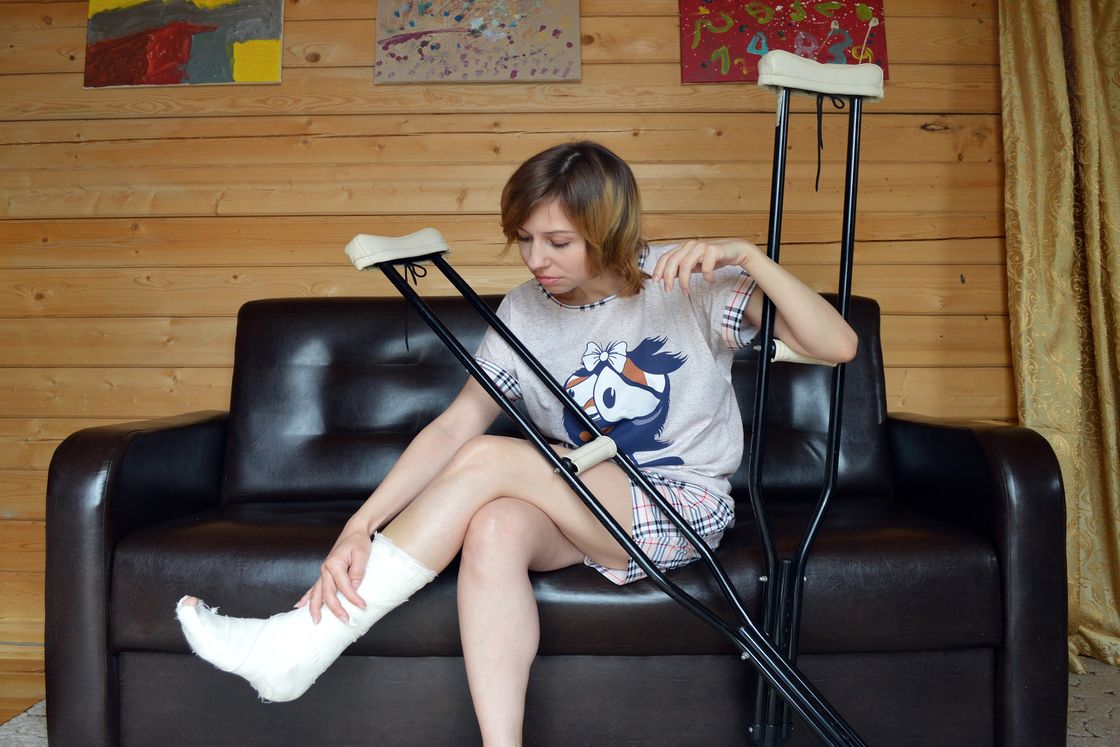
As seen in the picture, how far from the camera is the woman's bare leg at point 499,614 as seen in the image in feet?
4.07

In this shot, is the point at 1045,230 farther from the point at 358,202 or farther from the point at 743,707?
→ the point at 358,202

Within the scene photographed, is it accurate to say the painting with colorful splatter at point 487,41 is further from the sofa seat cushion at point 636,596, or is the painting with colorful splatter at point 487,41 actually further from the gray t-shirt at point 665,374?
the sofa seat cushion at point 636,596

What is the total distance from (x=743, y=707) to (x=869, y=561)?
11.7 inches

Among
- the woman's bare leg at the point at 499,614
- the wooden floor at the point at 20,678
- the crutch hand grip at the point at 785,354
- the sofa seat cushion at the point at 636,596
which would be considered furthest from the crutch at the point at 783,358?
the wooden floor at the point at 20,678

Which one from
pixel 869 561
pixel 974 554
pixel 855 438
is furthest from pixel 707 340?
pixel 855 438

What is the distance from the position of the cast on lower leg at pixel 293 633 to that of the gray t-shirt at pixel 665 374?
391mm

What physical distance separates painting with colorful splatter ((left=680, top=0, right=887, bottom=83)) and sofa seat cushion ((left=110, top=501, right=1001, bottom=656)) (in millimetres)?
1334

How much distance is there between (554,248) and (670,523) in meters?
0.44

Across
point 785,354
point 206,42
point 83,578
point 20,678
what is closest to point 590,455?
point 785,354

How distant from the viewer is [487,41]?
7.80ft

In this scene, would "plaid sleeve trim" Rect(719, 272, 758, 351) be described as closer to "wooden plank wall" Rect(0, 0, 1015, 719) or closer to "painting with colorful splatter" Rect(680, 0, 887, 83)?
"wooden plank wall" Rect(0, 0, 1015, 719)

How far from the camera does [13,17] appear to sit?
8.18 ft

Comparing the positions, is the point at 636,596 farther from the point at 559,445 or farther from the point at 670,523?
the point at 559,445

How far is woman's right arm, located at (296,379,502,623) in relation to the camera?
1273 millimetres
